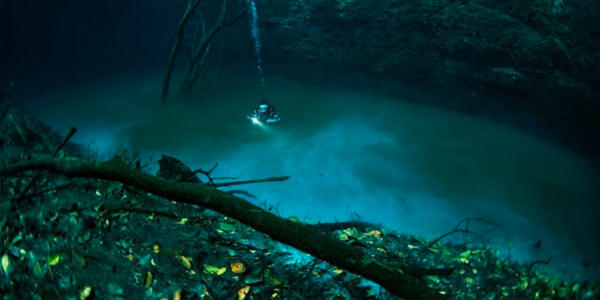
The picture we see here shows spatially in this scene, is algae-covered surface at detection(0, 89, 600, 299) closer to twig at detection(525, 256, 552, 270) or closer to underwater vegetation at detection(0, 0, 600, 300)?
underwater vegetation at detection(0, 0, 600, 300)

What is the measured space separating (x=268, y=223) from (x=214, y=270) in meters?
0.83

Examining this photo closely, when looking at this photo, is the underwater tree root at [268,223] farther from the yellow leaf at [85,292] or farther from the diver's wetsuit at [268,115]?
the diver's wetsuit at [268,115]

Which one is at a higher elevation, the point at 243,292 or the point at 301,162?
the point at 301,162

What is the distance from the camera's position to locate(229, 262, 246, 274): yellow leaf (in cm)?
248

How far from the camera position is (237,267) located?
251 centimetres

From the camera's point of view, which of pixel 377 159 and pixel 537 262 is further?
pixel 377 159

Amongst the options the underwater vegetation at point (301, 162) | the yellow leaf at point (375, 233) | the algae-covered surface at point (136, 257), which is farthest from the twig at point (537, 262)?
the yellow leaf at point (375, 233)

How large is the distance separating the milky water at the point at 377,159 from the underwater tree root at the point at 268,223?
4645 millimetres

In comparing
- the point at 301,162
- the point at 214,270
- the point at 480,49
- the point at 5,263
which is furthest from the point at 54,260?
the point at 480,49

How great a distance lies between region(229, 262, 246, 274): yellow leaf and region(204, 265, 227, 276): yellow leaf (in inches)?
2.6

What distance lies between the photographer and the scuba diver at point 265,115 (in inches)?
414

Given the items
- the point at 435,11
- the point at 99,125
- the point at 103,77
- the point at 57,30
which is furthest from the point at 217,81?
the point at 57,30

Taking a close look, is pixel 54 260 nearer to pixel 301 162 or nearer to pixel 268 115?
pixel 301 162

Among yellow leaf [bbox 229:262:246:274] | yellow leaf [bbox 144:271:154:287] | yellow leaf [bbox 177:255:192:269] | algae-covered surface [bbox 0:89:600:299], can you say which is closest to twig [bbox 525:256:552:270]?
algae-covered surface [bbox 0:89:600:299]
